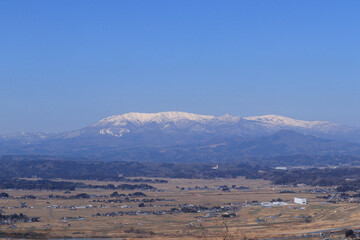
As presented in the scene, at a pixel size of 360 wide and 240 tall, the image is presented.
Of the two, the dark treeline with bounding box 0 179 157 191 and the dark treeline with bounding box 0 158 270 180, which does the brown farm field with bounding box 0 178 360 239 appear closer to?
the dark treeline with bounding box 0 179 157 191

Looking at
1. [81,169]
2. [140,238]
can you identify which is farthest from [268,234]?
[81,169]

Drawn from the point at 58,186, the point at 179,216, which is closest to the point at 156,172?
the point at 58,186

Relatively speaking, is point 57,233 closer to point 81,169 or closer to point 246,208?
point 246,208

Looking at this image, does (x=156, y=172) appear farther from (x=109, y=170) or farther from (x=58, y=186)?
(x=58, y=186)

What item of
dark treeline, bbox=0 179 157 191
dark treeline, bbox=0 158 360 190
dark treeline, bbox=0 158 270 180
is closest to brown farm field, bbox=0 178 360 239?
dark treeline, bbox=0 179 157 191

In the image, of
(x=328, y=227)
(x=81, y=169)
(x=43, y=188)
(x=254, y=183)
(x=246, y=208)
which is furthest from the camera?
(x=81, y=169)

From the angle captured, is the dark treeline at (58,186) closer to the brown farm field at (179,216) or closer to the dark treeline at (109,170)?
the brown farm field at (179,216)

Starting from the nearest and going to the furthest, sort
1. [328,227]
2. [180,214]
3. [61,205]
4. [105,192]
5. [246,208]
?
[328,227] < [180,214] < [246,208] < [61,205] < [105,192]

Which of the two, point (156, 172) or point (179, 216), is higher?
point (156, 172)

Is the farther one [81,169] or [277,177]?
[81,169]
